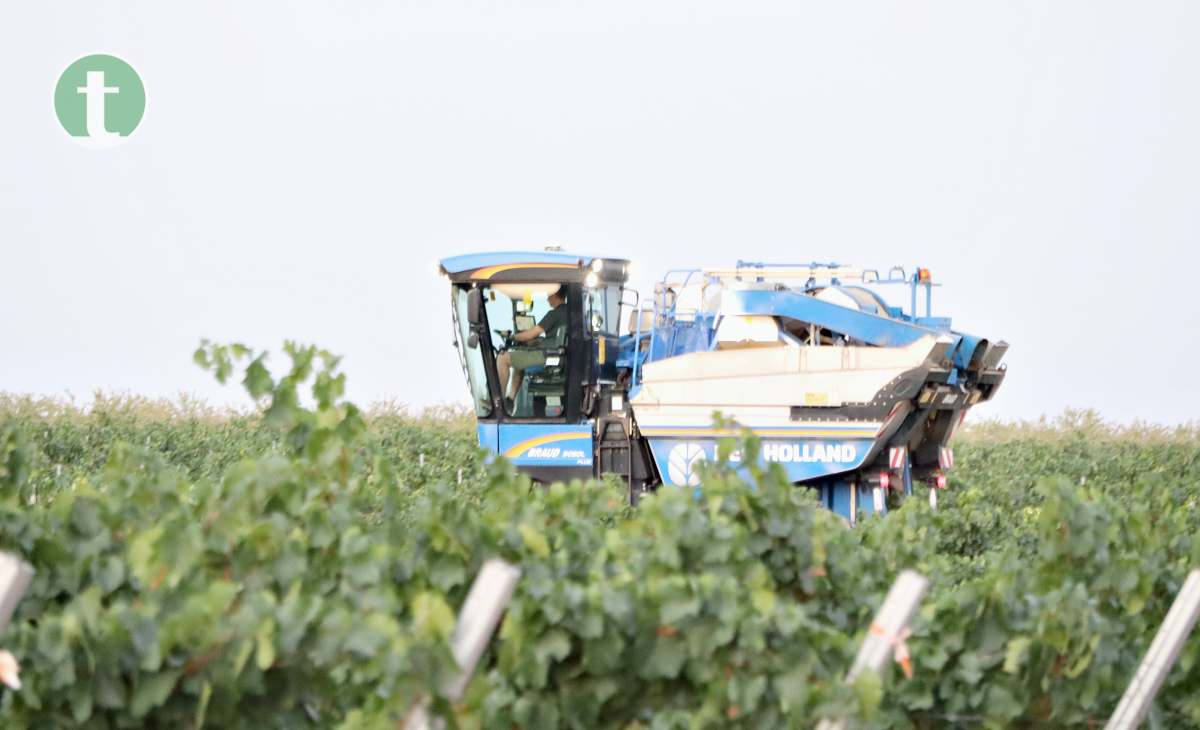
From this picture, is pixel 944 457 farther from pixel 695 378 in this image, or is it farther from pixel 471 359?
pixel 471 359

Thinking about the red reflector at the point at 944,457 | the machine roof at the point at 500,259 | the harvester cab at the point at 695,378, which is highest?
the machine roof at the point at 500,259

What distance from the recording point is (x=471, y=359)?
15375 millimetres

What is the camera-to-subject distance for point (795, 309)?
15.4 m

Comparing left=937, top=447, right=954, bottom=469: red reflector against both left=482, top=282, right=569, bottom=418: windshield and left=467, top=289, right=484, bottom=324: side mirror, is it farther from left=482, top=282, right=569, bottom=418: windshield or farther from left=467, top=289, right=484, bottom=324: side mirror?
left=467, top=289, right=484, bottom=324: side mirror

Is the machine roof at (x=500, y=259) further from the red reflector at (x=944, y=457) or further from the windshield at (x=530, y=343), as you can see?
the red reflector at (x=944, y=457)

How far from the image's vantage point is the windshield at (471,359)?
1528 centimetres

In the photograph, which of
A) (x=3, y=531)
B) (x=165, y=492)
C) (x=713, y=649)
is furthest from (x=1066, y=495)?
(x=3, y=531)

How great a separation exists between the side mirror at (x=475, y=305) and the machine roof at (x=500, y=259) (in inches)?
11.4

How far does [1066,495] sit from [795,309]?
9.37 metres

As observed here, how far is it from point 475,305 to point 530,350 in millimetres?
873

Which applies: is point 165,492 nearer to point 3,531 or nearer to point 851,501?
point 3,531

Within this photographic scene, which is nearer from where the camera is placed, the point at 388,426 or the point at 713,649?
the point at 713,649

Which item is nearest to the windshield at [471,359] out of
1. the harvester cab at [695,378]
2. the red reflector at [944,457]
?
the harvester cab at [695,378]

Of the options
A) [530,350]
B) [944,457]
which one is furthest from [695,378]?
[944,457]
